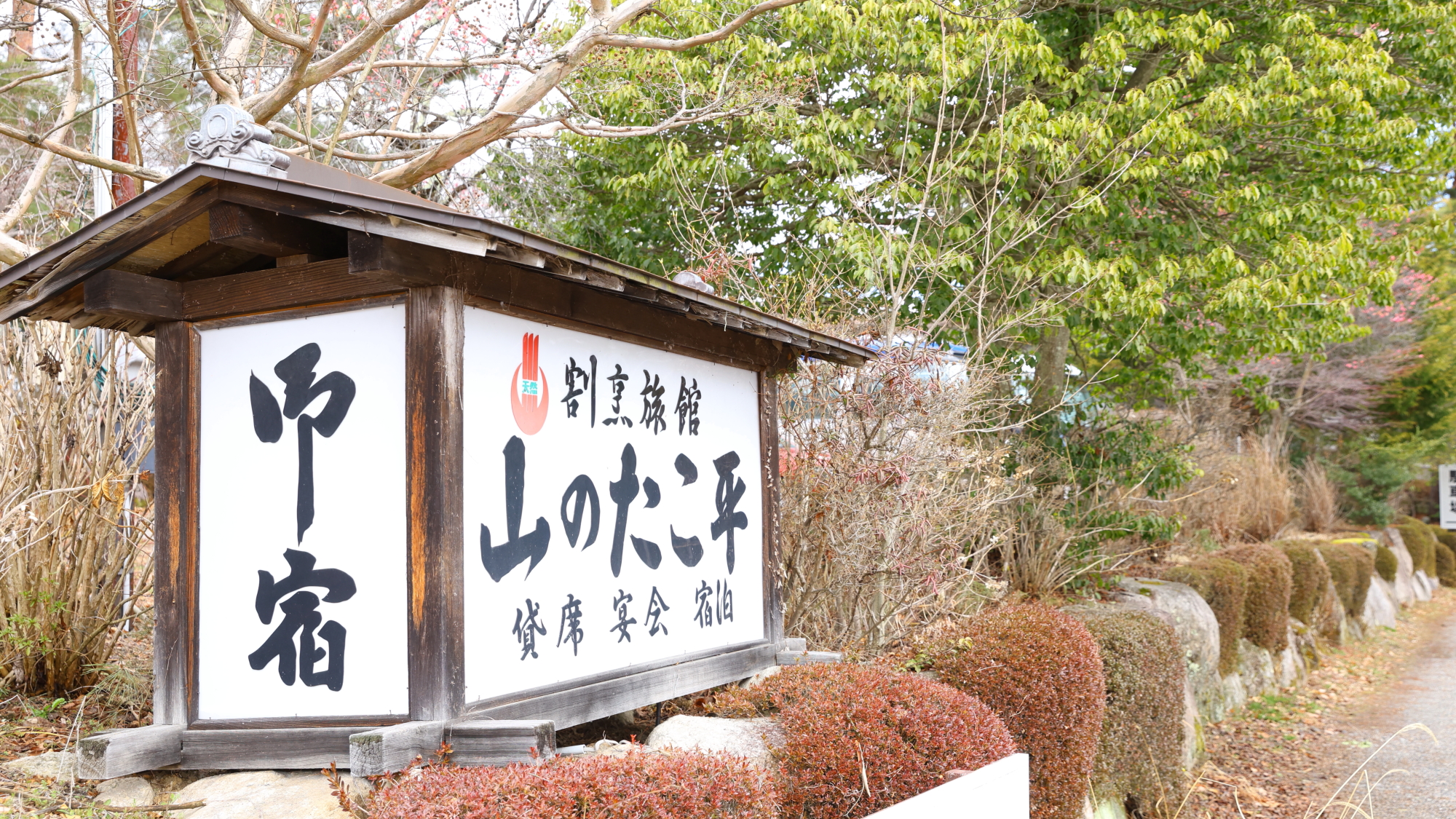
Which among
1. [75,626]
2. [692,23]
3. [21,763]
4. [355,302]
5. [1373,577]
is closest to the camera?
[355,302]

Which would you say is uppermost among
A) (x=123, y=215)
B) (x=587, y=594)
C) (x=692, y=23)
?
(x=692, y=23)

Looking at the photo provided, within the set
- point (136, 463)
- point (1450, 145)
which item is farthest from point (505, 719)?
point (1450, 145)

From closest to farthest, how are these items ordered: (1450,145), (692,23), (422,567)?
(422,567) → (692,23) → (1450,145)

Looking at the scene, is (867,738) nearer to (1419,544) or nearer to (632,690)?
(632,690)

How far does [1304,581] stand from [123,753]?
13.1 meters

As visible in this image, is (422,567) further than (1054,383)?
No

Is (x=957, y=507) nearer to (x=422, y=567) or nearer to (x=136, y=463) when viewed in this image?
(x=422, y=567)

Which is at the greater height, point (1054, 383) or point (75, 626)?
point (1054, 383)

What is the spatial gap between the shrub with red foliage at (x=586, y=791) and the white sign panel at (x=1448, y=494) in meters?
21.5

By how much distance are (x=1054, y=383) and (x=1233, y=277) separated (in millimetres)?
1762

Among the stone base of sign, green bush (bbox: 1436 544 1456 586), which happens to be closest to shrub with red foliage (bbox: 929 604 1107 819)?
the stone base of sign

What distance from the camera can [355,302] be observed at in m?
3.46

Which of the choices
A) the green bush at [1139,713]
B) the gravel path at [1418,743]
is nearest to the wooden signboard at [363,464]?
the green bush at [1139,713]

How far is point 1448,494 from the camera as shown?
1948 cm
